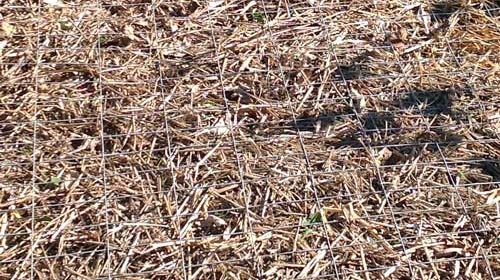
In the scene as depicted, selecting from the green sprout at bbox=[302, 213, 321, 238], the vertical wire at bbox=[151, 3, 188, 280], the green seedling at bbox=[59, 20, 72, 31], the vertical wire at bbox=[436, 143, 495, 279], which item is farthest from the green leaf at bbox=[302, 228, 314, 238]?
the green seedling at bbox=[59, 20, 72, 31]

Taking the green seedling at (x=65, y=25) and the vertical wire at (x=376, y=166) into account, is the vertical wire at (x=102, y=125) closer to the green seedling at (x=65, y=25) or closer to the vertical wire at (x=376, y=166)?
the green seedling at (x=65, y=25)

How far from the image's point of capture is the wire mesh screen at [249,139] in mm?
2111

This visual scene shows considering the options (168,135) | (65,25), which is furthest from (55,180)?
(65,25)

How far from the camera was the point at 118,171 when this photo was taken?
90.6 inches

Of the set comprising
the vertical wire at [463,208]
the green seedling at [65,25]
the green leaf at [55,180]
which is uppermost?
the green seedling at [65,25]

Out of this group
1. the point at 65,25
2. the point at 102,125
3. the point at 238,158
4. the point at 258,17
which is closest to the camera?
the point at 238,158

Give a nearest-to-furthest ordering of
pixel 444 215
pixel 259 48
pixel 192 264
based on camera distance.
A: pixel 192 264 < pixel 444 215 < pixel 259 48

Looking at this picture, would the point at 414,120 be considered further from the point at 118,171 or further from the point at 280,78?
the point at 118,171

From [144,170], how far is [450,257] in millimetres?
956

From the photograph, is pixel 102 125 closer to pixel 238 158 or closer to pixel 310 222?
pixel 238 158

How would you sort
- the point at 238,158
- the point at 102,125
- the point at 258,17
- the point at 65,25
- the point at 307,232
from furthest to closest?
the point at 258,17, the point at 65,25, the point at 102,125, the point at 238,158, the point at 307,232

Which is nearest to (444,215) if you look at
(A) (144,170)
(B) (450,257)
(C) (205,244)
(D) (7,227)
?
(B) (450,257)

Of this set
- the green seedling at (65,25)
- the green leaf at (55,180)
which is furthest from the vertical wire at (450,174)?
the green seedling at (65,25)

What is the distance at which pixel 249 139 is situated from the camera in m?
2.40
